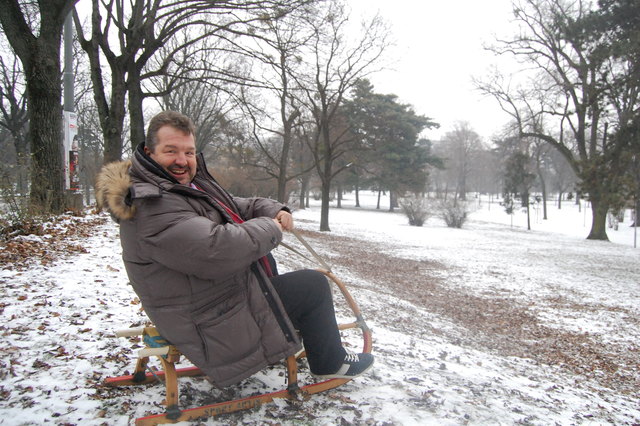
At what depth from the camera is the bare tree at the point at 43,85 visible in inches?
299

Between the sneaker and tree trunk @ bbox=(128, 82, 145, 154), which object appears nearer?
the sneaker

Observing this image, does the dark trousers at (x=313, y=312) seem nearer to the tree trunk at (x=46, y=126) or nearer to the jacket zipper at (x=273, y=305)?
the jacket zipper at (x=273, y=305)

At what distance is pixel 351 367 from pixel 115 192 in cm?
187

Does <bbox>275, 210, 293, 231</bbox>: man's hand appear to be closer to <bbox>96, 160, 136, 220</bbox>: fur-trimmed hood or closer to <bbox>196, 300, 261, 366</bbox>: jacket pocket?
<bbox>196, 300, 261, 366</bbox>: jacket pocket

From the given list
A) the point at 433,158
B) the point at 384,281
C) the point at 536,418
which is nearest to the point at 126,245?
the point at 536,418

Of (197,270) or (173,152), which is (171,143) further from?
(197,270)

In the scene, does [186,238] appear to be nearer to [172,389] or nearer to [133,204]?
[133,204]

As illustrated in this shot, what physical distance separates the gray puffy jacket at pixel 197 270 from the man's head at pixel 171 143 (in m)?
0.11

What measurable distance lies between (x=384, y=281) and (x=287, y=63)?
22.4ft

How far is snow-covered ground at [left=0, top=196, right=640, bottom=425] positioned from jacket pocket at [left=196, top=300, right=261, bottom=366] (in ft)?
1.48

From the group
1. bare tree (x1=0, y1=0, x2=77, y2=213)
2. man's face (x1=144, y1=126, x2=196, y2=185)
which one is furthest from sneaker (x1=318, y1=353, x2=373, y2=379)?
bare tree (x1=0, y1=0, x2=77, y2=213)

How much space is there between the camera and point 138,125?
12445 mm

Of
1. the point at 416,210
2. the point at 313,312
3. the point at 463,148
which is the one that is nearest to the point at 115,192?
the point at 313,312

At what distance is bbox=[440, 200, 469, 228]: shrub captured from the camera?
29.9 metres
